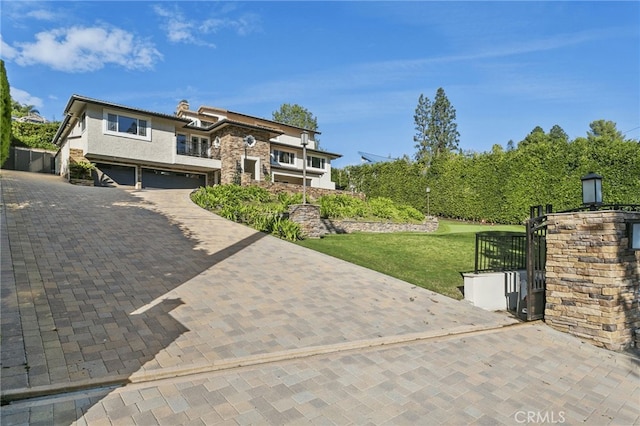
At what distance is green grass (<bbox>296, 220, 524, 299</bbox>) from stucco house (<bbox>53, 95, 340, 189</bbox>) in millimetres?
9050

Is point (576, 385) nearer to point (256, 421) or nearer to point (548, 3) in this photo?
point (256, 421)

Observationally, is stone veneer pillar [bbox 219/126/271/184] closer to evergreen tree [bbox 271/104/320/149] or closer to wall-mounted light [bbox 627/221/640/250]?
wall-mounted light [bbox 627/221/640/250]

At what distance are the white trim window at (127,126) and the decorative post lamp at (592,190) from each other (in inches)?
903

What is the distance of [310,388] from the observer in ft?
11.1

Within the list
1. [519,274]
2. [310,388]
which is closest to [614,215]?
[519,274]

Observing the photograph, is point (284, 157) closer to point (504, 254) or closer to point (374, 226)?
point (374, 226)

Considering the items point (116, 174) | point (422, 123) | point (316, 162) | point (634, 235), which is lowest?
point (634, 235)

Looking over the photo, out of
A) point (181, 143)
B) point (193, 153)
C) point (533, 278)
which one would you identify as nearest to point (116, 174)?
point (181, 143)

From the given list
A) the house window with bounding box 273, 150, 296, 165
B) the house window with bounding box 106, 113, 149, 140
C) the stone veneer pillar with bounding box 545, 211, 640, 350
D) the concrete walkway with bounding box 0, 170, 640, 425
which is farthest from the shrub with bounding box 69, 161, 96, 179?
the stone veneer pillar with bounding box 545, 211, 640, 350

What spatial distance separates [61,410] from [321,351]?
105 inches

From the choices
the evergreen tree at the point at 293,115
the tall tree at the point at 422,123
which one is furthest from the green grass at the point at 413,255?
the evergreen tree at the point at 293,115

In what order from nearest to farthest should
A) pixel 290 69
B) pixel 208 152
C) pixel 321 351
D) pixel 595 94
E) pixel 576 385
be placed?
pixel 576 385
pixel 321 351
pixel 595 94
pixel 290 69
pixel 208 152

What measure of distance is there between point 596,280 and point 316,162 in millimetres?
29843

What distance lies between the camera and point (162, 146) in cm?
2248
